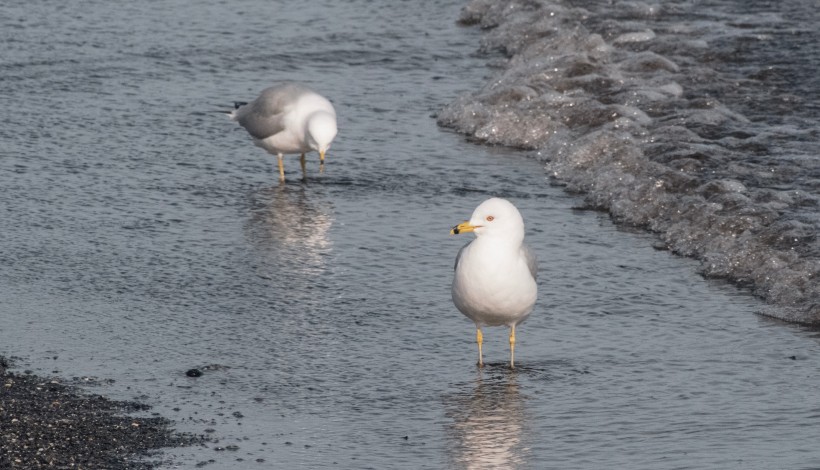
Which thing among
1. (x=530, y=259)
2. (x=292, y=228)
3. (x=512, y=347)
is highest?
(x=530, y=259)

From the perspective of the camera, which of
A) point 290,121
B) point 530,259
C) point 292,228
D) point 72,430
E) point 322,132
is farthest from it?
point 290,121

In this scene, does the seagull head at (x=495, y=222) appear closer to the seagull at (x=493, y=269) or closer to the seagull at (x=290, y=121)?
the seagull at (x=493, y=269)

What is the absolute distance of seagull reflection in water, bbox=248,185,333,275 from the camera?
864cm

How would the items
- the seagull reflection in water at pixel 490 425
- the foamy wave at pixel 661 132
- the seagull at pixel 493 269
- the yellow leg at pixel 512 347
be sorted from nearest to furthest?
the seagull reflection in water at pixel 490 425 < the seagull at pixel 493 269 < the yellow leg at pixel 512 347 < the foamy wave at pixel 661 132

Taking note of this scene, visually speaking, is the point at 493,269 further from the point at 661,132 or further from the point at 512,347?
the point at 661,132

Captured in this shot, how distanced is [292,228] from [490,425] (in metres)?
3.43

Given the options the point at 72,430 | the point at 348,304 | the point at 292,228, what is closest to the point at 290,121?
the point at 292,228

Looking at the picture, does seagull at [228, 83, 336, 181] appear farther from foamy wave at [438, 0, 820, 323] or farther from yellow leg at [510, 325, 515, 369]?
yellow leg at [510, 325, 515, 369]

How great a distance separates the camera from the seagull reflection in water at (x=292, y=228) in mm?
8641

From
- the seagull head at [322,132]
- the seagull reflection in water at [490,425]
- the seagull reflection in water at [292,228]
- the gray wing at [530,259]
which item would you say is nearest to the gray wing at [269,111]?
the seagull head at [322,132]

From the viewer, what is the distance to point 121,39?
46.3ft

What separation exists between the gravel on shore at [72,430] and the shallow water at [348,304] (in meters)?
0.15

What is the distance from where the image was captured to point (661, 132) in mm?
11734

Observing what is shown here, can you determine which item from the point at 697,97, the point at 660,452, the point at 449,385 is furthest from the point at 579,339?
the point at 697,97
